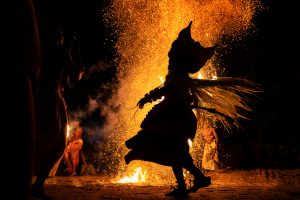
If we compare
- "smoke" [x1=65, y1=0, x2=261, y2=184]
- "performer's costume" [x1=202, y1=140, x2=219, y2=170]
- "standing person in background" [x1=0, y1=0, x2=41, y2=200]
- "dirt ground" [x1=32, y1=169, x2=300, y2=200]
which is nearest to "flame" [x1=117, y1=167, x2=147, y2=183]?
"smoke" [x1=65, y1=0, x2=261, y2=184]

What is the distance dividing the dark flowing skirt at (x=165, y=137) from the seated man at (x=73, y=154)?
8.46m

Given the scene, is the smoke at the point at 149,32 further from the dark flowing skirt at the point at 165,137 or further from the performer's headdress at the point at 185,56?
the dark flowing skirt at the point at 165,137

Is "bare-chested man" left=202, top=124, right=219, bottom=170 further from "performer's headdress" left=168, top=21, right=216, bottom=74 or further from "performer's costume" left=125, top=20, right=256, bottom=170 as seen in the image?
"performer's headdress" left=168, top=21, right=216, bottom=74

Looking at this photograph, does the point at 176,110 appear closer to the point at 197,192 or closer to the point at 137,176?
the point at 197,192

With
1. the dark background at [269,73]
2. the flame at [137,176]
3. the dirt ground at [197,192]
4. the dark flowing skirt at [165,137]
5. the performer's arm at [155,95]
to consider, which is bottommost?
the dirt ground at [197,192]

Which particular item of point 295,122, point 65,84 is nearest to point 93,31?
point 295,122

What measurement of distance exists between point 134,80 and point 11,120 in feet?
32.5

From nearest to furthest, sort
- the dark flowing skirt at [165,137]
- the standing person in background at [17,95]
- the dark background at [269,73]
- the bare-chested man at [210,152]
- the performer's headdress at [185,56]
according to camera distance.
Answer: the standing person in background at [17,95], the dark flowing skirt at [165,137], the performer's headdress at [185,56], the bare-chested man at [210,152], the dark background at [269,73]

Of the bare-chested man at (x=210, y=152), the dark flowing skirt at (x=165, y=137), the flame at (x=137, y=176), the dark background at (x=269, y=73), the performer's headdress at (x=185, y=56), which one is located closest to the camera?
the dark flowing skirt at (x=165, y=137)

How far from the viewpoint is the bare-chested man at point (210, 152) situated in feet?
41.0

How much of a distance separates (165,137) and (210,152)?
8.45 meters

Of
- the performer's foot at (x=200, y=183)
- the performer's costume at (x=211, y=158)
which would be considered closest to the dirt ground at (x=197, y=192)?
the performer's foot at (x=200, y=183)

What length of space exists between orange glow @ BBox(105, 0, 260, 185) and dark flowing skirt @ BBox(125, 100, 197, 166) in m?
5.46

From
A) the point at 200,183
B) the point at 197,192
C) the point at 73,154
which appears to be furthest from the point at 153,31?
the point at 200,183
